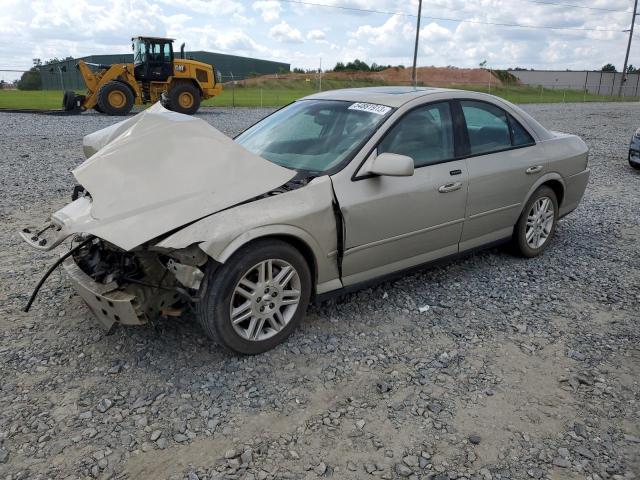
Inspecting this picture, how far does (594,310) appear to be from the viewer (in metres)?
4.25

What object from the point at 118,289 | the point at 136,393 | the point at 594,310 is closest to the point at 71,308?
the point at 118,289

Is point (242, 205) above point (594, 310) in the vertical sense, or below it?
above

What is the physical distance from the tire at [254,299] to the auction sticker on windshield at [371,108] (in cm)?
136

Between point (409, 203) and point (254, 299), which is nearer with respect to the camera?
point (254, 299)

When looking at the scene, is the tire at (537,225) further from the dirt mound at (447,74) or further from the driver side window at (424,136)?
the dirt mound at (447,74)

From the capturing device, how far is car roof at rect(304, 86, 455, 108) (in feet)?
13.8

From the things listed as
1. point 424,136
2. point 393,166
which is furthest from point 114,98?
point 393,166

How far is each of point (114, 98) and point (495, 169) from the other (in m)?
16.0

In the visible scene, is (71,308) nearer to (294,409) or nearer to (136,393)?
(136,393)

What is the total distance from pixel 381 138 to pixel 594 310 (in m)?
2.22

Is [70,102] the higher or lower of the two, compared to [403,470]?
higher

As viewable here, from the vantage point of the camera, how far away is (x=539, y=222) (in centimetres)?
525

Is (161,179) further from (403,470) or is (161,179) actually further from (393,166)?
(403,470)

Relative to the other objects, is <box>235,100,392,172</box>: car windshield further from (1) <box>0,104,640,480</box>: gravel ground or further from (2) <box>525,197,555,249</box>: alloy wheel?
(2) <box>525,197,555,249</box>: alloy wheel
